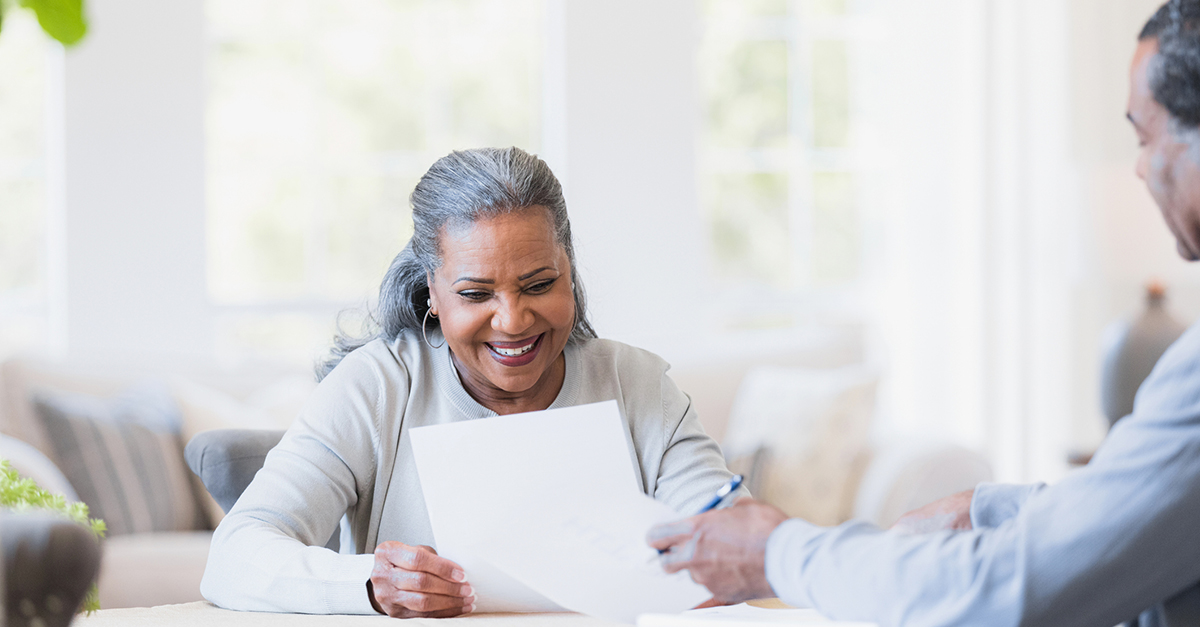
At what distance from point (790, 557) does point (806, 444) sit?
1.99 metres

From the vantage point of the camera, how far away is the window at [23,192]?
3.54 metres

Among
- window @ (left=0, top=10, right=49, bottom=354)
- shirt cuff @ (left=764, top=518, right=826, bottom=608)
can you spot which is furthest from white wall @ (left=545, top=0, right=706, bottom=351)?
shirt cuff @ (left=764, top=518, right=826, bottom=608)

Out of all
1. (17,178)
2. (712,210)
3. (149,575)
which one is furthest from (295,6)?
(149,575)

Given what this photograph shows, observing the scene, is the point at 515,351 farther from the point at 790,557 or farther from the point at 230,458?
the point at 790,557

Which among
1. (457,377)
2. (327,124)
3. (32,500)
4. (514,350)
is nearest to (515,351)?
(514,350)

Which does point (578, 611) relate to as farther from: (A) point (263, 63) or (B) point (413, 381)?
(A) point (263, 63)

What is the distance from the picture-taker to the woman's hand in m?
1.03

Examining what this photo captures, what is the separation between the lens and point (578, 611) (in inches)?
38.5

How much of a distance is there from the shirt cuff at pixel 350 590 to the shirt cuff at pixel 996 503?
0.59 meters

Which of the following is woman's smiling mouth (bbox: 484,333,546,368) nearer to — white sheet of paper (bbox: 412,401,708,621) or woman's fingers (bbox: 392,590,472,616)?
white sheet of paper (bbox: 412,401,708,621)

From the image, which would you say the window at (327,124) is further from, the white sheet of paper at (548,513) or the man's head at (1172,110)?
the man's head at (1172,110)

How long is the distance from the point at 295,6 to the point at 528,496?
3184 millimetres

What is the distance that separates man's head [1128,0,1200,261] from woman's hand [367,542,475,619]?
0.72 meters

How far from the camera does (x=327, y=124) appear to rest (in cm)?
376
